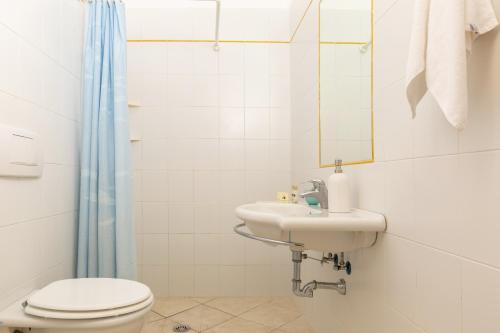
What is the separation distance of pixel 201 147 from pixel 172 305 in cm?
115

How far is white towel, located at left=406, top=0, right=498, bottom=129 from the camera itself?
64 centimetres

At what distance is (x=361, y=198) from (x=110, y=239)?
1390mm

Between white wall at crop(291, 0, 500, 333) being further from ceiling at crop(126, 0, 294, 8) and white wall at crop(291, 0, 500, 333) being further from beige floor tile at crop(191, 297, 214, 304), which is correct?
ceiling at crop(126, 0, 294, 8)

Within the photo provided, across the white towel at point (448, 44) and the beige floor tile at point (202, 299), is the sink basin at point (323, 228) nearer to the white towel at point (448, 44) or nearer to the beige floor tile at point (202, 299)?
the white towel at point (448, 44)

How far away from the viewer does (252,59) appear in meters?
2.58

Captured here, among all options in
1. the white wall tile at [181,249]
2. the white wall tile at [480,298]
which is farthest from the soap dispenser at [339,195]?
the white wall tile at [181,249]

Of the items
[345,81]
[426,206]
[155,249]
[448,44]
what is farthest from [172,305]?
[448,44]

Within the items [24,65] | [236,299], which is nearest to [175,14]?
[24,65]

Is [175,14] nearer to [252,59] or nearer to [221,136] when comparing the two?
[252,59]

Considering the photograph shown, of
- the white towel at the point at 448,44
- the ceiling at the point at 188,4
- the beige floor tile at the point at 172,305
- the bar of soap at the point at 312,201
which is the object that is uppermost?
the ceiling at the point at 188,4

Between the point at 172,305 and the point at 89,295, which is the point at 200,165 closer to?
the point at 172,305

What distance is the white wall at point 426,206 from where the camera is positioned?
2.29 feet

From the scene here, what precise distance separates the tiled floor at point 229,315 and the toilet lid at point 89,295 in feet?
2.36

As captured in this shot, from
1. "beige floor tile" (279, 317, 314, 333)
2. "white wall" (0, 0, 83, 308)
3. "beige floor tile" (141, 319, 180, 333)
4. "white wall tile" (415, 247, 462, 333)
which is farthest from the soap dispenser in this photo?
"beige floor tile" (141, 319, 180, 333)
